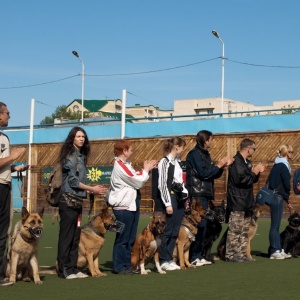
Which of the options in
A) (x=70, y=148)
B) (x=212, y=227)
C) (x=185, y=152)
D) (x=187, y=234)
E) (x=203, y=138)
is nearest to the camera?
(x=70, y=148)

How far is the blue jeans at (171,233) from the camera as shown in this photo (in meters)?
10.7

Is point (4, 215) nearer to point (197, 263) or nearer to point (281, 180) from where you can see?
point (197, 263)

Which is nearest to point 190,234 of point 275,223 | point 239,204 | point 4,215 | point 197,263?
point 197,263

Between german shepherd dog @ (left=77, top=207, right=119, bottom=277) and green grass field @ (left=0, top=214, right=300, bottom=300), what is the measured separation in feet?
1.03

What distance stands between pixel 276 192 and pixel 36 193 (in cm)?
2662

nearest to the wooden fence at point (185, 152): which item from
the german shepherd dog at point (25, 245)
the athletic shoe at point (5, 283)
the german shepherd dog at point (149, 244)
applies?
the german shepherd dog at point (149, 244)

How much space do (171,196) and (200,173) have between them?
706 millimetres

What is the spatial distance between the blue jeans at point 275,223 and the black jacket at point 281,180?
12 centimetres

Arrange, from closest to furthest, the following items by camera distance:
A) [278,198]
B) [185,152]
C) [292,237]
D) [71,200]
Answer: [71,200] < [278,198] < [292,237] < [185,152]

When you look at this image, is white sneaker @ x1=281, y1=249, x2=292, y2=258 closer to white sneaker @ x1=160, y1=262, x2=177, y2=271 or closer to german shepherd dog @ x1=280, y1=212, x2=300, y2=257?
german shepherd dog @ x1=280, y1=212, x2=300, y2=257

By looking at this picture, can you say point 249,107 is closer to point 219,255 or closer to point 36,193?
point 36,193

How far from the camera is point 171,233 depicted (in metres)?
10.7

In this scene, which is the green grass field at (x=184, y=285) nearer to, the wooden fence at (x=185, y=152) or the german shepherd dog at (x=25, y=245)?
the german shepherd dog at (x=25, y=245)

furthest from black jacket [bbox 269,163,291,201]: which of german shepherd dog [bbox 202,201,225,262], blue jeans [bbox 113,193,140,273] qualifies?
blue jeans [bbox 113,193,140,273]
